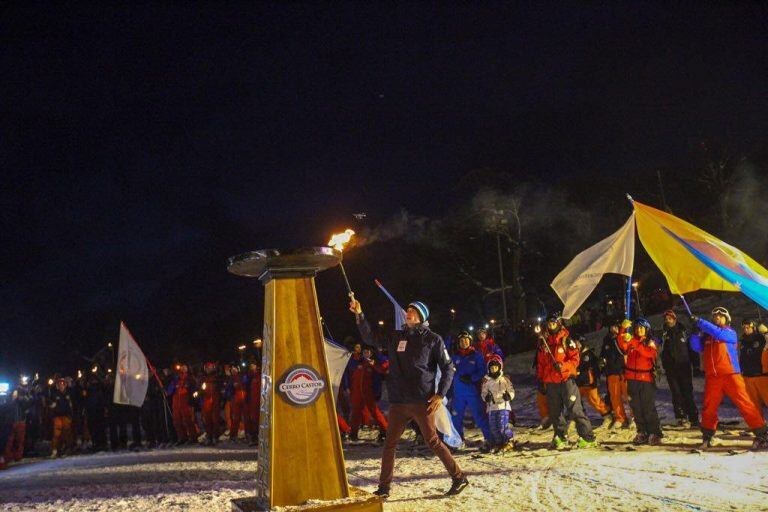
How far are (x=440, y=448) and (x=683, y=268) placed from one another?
17.2 feet

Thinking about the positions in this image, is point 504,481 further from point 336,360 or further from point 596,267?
point 336,360

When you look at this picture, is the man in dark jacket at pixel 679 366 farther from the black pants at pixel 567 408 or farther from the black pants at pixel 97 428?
the black pants at pixel 97 428

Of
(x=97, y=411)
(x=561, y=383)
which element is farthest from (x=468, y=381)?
(x=97, y=411)

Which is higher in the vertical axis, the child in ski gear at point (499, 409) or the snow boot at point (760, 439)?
the child in ski gear at point (499, 409)

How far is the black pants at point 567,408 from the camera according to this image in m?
9.23

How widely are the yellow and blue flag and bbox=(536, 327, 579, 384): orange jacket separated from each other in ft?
5.89

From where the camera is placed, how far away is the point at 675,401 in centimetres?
1141

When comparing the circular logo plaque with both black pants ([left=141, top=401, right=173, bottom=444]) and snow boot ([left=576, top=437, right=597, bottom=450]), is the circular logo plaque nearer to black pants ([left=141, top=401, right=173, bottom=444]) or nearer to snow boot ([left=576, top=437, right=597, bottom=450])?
snow boot ([left=576, top=437, right=597, bottom=450])

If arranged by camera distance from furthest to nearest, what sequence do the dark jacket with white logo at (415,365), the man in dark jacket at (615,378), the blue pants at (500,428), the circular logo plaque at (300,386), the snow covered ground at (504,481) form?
the man in dark jacket at (615,378) < the blue pants at (500,428) < the dark jacket with white logo at (415,365) < the snow covered ground at (504,481) < the circular logo plaque at (300,386)

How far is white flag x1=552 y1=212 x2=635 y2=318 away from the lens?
9.23 m

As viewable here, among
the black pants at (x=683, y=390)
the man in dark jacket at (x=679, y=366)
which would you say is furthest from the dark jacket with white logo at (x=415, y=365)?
the black pants at (x=683, y=390)

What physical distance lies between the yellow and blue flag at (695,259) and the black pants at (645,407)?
1574mm

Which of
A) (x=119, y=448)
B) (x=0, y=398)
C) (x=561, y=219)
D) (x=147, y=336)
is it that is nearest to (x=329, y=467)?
(x=119, y=448)

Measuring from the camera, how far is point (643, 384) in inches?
367
